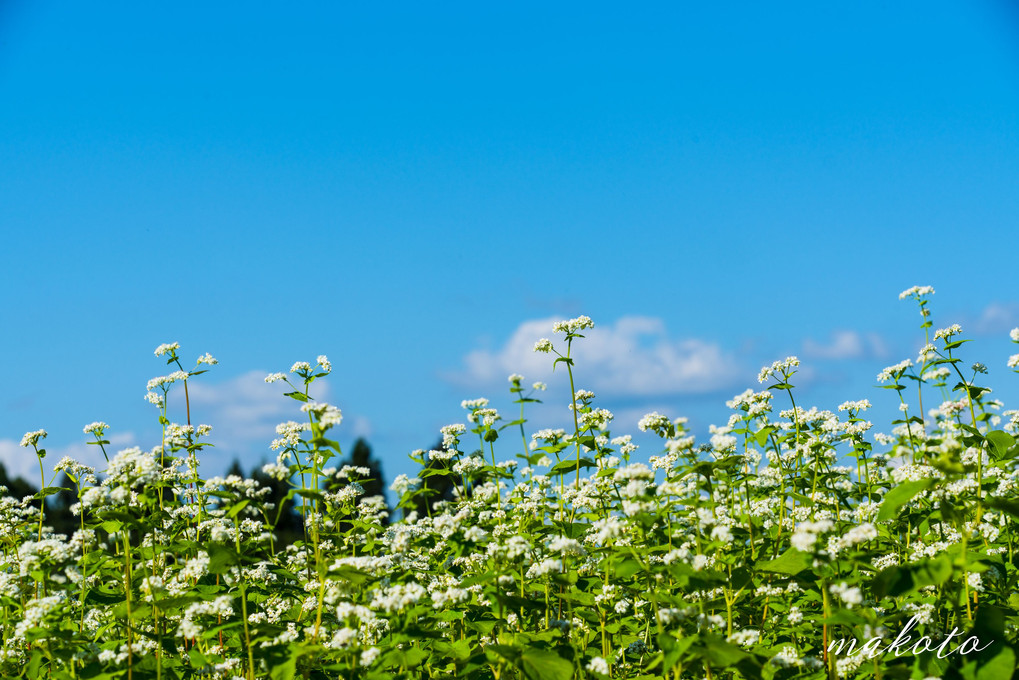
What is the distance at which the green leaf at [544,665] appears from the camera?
4.68 meters

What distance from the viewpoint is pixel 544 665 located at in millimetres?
4719

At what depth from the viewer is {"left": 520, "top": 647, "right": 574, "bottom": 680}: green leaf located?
184 inches

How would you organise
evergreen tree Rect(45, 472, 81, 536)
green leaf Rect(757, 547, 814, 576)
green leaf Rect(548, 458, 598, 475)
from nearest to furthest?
green leaf Rect(757, 547, 814, 576)
green leaf Rect(548, 458, 598, 475)
evergreen tree Rect(45, 472, 81, 536)


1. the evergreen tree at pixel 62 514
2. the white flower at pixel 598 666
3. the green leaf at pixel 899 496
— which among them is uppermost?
the evergreen tree at pixel 62 514

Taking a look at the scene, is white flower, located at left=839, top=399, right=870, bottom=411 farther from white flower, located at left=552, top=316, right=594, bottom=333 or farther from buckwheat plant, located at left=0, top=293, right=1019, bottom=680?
white flower, located at left=552, top=316, right=594, bottom=333

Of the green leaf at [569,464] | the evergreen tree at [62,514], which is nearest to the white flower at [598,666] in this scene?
the green leaf at [569,464]

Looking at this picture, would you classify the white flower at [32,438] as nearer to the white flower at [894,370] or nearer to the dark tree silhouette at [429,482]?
the dark tree silhouette at [429,482]

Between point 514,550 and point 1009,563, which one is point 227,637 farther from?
point 1009,563

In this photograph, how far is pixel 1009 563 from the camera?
7336mm

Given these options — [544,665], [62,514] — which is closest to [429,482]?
[544,665]

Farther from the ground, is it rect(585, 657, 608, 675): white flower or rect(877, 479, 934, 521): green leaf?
rect(877, 479, 934, 521): green leaf

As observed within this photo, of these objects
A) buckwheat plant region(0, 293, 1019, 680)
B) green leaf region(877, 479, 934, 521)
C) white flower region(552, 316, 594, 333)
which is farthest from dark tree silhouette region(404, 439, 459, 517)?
green leaf region(877, 479, 934, 521)

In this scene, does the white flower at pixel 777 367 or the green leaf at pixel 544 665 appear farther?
the white flower at pixel 777 367

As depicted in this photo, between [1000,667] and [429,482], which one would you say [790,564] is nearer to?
[1000,667]
